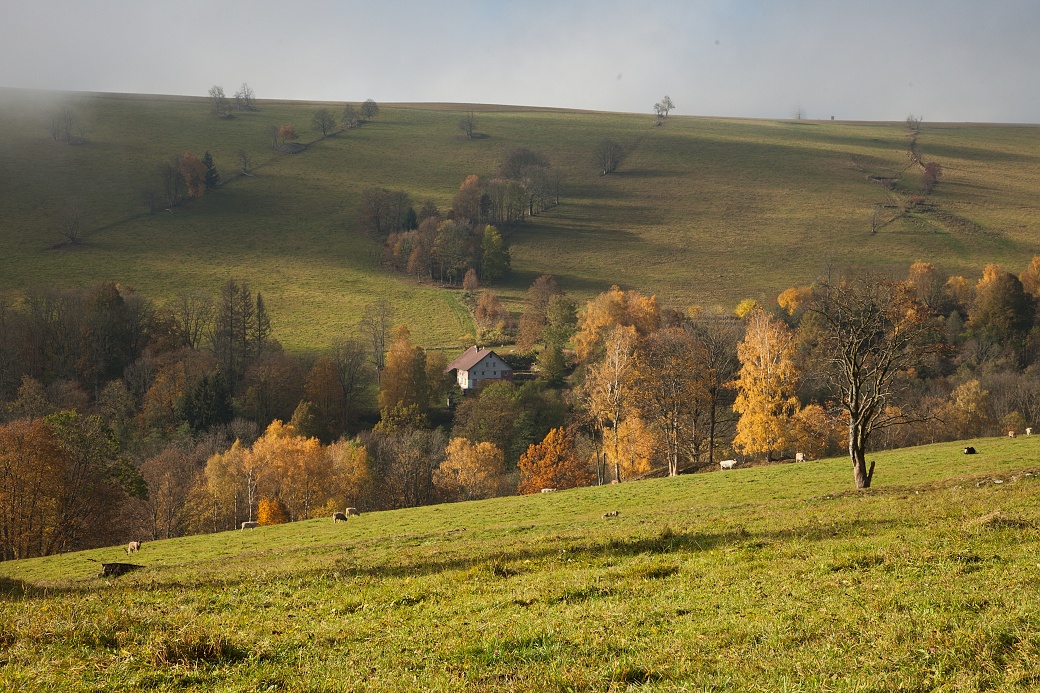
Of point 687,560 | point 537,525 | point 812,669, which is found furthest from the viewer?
point 537,525

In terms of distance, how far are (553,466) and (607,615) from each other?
253 feet

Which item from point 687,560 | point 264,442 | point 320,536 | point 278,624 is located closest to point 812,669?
point 687,560

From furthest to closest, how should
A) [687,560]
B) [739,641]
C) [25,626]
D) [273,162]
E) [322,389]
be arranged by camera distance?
[273,162]
[322,389]
[687,560]
[25,626]
[739,641]

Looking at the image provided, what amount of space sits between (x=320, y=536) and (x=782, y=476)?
23.9 meters

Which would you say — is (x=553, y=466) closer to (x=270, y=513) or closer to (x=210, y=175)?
(x=270, y=513)

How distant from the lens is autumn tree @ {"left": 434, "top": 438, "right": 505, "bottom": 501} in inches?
3460

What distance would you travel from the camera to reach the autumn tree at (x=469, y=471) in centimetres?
8788

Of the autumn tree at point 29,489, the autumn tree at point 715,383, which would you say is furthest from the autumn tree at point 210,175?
the autumn tree at point 29,489

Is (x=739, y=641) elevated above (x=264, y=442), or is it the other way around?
(x=739, y=641)

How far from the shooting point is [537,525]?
28469mm

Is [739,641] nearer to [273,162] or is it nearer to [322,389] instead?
[322,389]

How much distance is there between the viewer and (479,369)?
114 meters

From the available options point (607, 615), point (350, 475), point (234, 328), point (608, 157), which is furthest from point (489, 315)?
point (607, 615)

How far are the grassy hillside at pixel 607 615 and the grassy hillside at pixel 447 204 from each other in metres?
108
